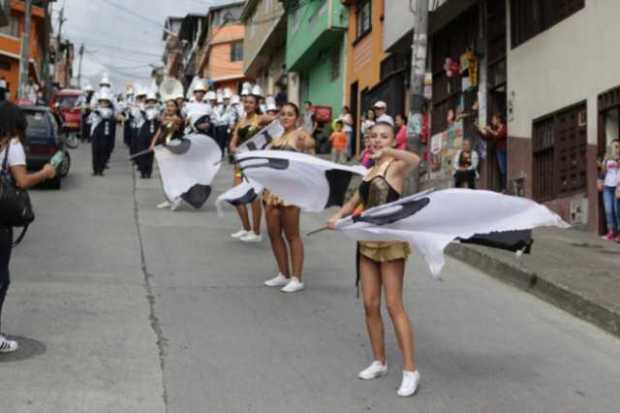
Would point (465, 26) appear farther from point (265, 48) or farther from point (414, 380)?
point (265, 48)

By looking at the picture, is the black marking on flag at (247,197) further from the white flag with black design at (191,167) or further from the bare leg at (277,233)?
the white flag with black design at (191,167)

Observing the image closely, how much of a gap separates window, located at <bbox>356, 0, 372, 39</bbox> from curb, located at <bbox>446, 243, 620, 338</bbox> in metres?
16.8

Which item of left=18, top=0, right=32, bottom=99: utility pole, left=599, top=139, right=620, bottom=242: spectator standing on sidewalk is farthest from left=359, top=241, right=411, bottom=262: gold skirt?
left=18, top=0, right=32, bottom=99: utility pole

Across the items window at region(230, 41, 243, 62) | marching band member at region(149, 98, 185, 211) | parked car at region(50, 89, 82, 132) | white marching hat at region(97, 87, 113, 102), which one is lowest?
marching band member at region(149, 98, 185, 211)

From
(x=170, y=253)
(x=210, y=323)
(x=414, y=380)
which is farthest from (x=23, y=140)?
(x=170, y=253)

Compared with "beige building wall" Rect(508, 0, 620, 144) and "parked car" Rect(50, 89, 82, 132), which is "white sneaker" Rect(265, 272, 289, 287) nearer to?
"beige building wall" Rect(508, 0, 620, 144)

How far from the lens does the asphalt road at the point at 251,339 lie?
574 cm

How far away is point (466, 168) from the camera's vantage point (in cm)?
1703

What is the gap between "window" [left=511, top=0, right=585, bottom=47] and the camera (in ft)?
49.8

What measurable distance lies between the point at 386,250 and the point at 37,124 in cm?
1287

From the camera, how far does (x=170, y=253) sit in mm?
11023

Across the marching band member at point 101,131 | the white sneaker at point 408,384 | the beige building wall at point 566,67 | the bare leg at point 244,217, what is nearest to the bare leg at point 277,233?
the bare leg at point 244,217

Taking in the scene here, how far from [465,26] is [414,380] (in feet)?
50.8

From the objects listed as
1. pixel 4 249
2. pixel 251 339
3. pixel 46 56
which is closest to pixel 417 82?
pixel 251 339
